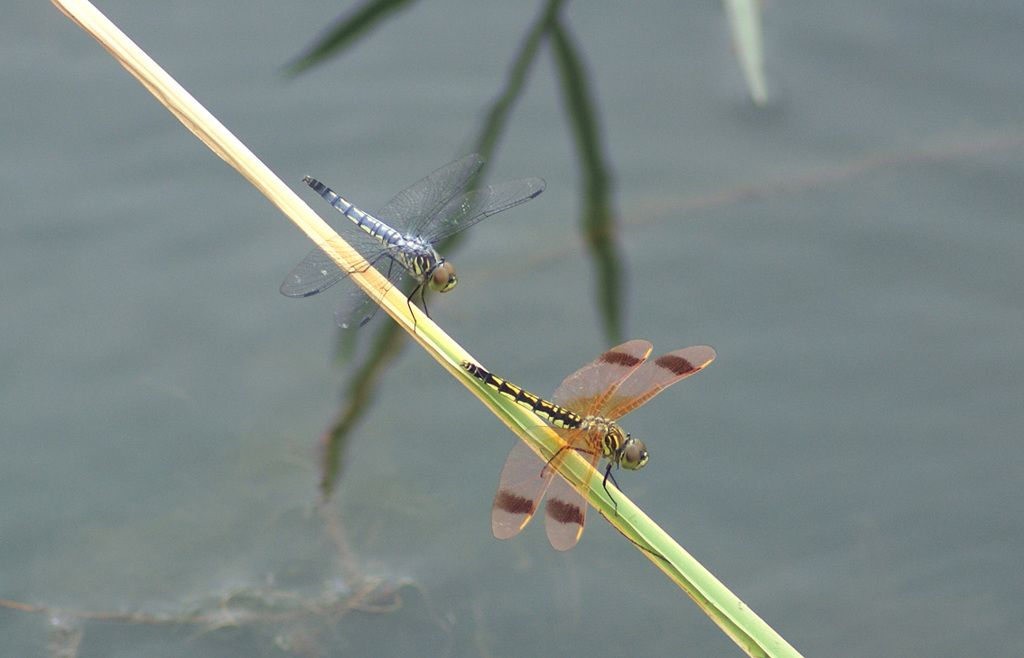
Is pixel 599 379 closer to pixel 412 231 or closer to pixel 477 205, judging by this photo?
pixel 477 205

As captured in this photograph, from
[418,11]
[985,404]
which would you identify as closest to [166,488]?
[418,11]

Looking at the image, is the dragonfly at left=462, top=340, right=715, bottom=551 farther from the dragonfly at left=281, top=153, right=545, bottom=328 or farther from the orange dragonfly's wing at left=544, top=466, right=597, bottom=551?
the dragonfly at left=281, top=153, right=545, bottom=328

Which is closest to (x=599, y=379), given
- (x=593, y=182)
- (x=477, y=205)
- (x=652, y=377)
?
(x=652, y=377)

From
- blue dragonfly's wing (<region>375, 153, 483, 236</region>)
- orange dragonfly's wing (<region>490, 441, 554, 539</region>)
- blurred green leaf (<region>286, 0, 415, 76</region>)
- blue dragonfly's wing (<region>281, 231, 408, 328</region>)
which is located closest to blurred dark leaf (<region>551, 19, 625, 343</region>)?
blurred green leaf (<region>286, 0, 415, 76</region>)

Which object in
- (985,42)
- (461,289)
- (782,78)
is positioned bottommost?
(461,289)

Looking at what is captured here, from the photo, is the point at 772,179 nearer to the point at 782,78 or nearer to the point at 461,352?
the point at 782,78

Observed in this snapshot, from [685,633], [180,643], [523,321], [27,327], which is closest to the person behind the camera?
[180,643]

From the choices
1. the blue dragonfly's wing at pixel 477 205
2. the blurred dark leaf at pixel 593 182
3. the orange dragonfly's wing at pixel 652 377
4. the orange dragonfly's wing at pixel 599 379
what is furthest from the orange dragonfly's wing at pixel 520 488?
the blurred dark leaf at pixel 593 182

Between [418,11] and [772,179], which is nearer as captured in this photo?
[772,179]
